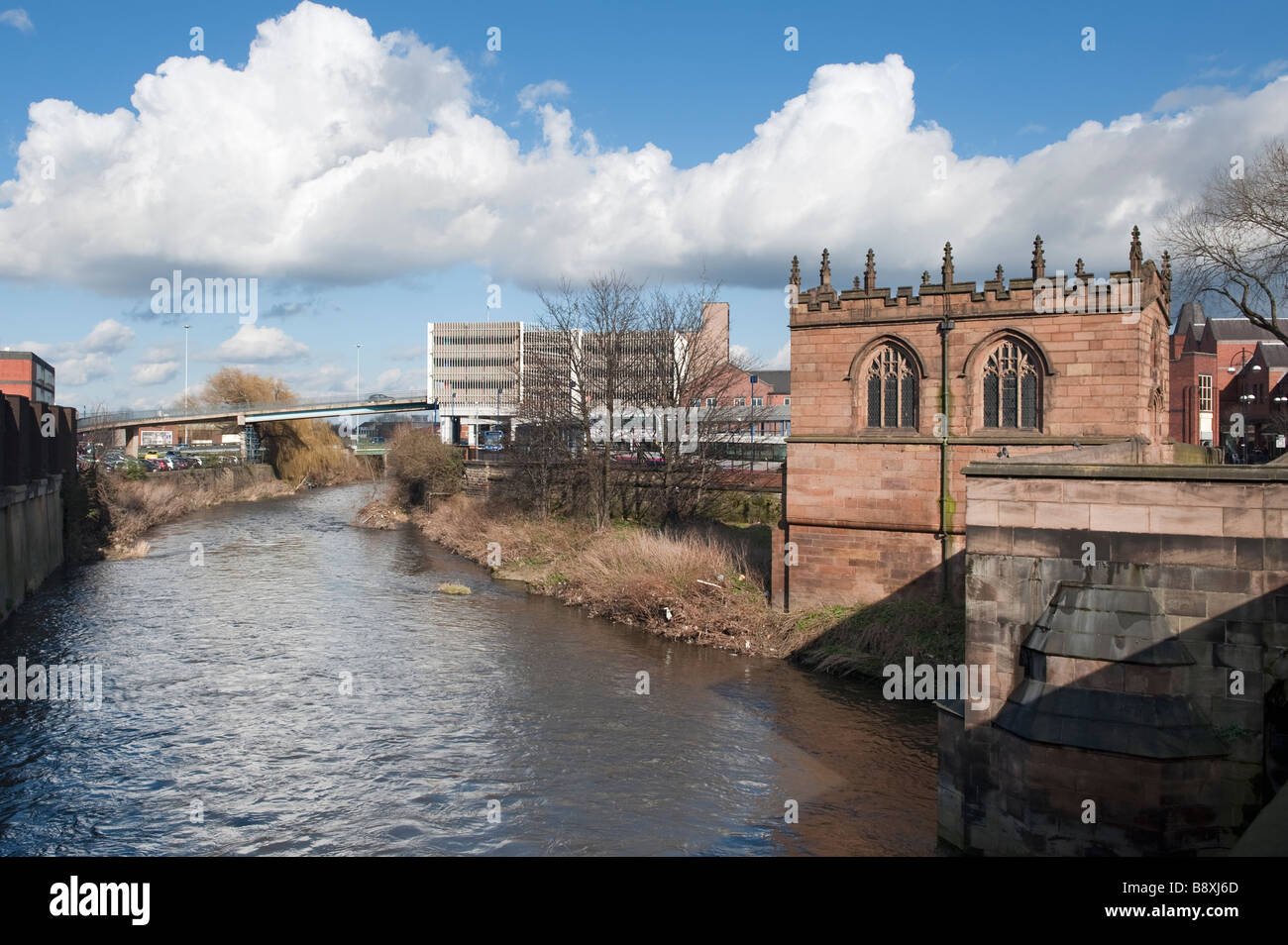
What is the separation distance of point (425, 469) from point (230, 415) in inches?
920

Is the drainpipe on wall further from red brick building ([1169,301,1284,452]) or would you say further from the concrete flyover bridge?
the concrete flyover bridge

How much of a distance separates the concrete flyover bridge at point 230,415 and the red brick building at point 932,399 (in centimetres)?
5232

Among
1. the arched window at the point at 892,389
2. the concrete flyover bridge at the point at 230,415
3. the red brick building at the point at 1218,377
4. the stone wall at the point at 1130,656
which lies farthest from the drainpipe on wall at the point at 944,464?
the concrete flyover bridge at the point at 230,415

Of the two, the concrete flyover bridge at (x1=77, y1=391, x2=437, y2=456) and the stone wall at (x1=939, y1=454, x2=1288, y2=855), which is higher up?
the concrete flyover bridge at (x1=77, y1=391, x2=437, y2=456)

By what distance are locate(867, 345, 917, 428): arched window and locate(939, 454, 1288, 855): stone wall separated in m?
11.7

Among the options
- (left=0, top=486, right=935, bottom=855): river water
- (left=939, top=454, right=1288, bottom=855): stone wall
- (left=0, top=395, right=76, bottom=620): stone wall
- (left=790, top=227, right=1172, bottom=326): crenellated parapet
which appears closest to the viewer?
(left=939, top=454, right=1288, bottom=855): stone wall

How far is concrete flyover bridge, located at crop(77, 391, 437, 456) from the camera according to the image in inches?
2478

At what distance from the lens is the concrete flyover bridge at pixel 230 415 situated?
62938 millimetres

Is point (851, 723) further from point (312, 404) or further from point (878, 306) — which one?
point (312, 404)

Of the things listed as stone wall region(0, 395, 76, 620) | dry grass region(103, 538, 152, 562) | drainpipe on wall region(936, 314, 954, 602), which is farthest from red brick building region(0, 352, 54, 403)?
drainpipe on wall region(936, 314, 954, 602)

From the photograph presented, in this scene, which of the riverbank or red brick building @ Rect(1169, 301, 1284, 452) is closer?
the riverbank

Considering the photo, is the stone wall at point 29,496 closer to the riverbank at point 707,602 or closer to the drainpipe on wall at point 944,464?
the riverbank at point 707,602

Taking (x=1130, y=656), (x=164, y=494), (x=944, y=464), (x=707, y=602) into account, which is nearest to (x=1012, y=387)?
(x=944, y=464)

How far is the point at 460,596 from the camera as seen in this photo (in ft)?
98.6
